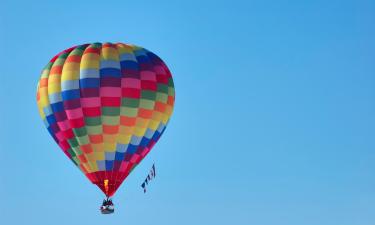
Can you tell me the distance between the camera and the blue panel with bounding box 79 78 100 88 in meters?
61.4

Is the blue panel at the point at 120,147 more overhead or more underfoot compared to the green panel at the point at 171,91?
more underfoot

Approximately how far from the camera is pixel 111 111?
61562 millimetres

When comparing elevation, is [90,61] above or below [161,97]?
above

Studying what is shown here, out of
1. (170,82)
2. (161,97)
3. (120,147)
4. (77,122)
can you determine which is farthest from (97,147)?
(170,82)

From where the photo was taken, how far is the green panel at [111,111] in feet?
202

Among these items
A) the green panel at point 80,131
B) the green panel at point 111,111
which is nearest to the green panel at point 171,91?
the green panel at point 111,111

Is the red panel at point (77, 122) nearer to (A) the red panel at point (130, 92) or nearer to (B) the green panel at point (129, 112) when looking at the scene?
(B) the green panel at point (129, 112)

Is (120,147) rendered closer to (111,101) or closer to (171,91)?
(111,101)

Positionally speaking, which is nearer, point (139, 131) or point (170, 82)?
point (139, 131)

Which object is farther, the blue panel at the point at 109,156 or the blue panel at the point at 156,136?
the blue panel at the point at 156,136

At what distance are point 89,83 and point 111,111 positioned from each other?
6.13ft

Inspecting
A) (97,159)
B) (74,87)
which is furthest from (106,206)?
(74,87)

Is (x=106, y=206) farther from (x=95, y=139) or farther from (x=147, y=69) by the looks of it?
(x=147, y=69)

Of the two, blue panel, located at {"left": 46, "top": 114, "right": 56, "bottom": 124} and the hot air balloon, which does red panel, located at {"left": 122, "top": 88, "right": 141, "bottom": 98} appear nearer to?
the hot air balloon
